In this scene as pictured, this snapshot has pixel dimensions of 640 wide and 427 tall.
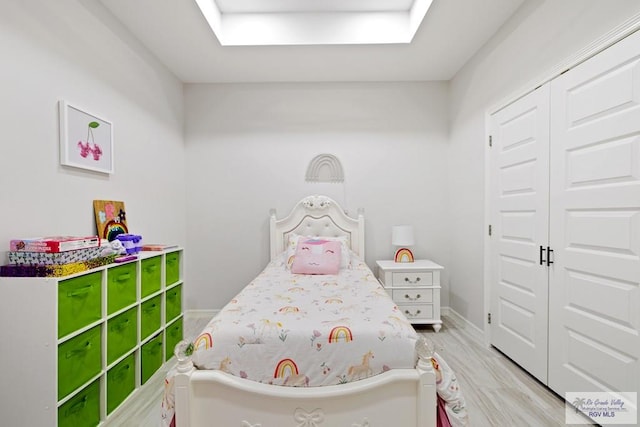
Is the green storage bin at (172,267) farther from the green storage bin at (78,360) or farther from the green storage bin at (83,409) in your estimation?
the green storage bin at (83,409)

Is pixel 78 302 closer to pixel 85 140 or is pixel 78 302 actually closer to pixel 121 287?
pixel 121 287

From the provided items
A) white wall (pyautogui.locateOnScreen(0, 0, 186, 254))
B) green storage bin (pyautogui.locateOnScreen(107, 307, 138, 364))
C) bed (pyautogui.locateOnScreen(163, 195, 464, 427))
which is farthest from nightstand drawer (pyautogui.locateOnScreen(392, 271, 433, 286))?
white wall (pyautogui.locateOnScreen(0, 0, 186, 254))

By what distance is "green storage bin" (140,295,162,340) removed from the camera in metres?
2.17

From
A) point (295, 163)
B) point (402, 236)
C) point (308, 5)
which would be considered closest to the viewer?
point (308, 5)

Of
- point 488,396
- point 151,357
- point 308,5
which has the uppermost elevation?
point 308,5

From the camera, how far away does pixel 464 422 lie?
4.44 feet

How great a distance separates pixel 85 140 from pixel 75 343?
1299 mm

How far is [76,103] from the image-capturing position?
2.02 metres

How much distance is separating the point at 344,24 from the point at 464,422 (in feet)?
10.0

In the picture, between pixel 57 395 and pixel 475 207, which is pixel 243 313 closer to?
pixel 57 395

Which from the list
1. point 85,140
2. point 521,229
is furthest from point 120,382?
point 521,229

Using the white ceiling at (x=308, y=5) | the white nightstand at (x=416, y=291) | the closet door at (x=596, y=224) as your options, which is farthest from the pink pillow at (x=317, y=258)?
the white ceiling at (x=308, y=5)

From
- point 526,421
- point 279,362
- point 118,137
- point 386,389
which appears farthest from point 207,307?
point 526,421

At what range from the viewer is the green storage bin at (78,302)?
1494mm
